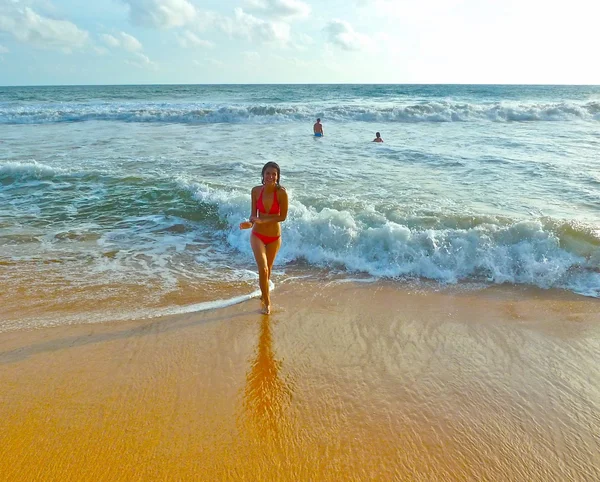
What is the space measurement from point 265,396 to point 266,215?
195 centimetres

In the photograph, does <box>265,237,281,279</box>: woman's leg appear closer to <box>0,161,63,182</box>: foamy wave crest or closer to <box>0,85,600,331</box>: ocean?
<box>0,85,600,331</box>: ocean

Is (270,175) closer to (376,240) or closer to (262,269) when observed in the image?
(262,269)

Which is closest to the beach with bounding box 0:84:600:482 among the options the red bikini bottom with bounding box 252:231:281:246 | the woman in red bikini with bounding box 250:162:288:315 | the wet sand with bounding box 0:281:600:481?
the wet sand with bounding box 0:281:600:481

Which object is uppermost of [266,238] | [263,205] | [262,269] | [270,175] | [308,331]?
[270,175]

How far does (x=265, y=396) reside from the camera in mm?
3016

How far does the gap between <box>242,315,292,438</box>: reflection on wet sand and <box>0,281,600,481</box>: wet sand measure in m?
0.01

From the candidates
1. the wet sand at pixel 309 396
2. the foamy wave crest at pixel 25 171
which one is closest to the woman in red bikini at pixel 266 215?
the wet sand at pixel 309 396

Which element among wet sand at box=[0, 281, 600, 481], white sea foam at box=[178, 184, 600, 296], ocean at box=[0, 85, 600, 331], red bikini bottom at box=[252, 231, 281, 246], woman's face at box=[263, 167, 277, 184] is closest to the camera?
wet sand at box=[0, 281, 600, 481]

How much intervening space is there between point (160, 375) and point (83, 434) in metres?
0.69

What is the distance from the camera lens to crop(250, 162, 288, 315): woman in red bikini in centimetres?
429

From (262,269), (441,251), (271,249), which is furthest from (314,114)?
(262,269)

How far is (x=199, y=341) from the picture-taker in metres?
3.73

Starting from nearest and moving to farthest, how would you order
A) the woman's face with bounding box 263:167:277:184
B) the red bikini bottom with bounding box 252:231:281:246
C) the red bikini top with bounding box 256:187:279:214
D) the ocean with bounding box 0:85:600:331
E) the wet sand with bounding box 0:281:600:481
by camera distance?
the wet sand with bounding box 0:281:600:481 → the woman's face with bounding box 263:167:277:184 → the red bikini top with bounding box 256:187:279:214 → the red bikini bottom with bounding box 252:231:281:246 → the ocean with bounding box 0:85:600:331

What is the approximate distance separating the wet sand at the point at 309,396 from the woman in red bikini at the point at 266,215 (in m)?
0.35
